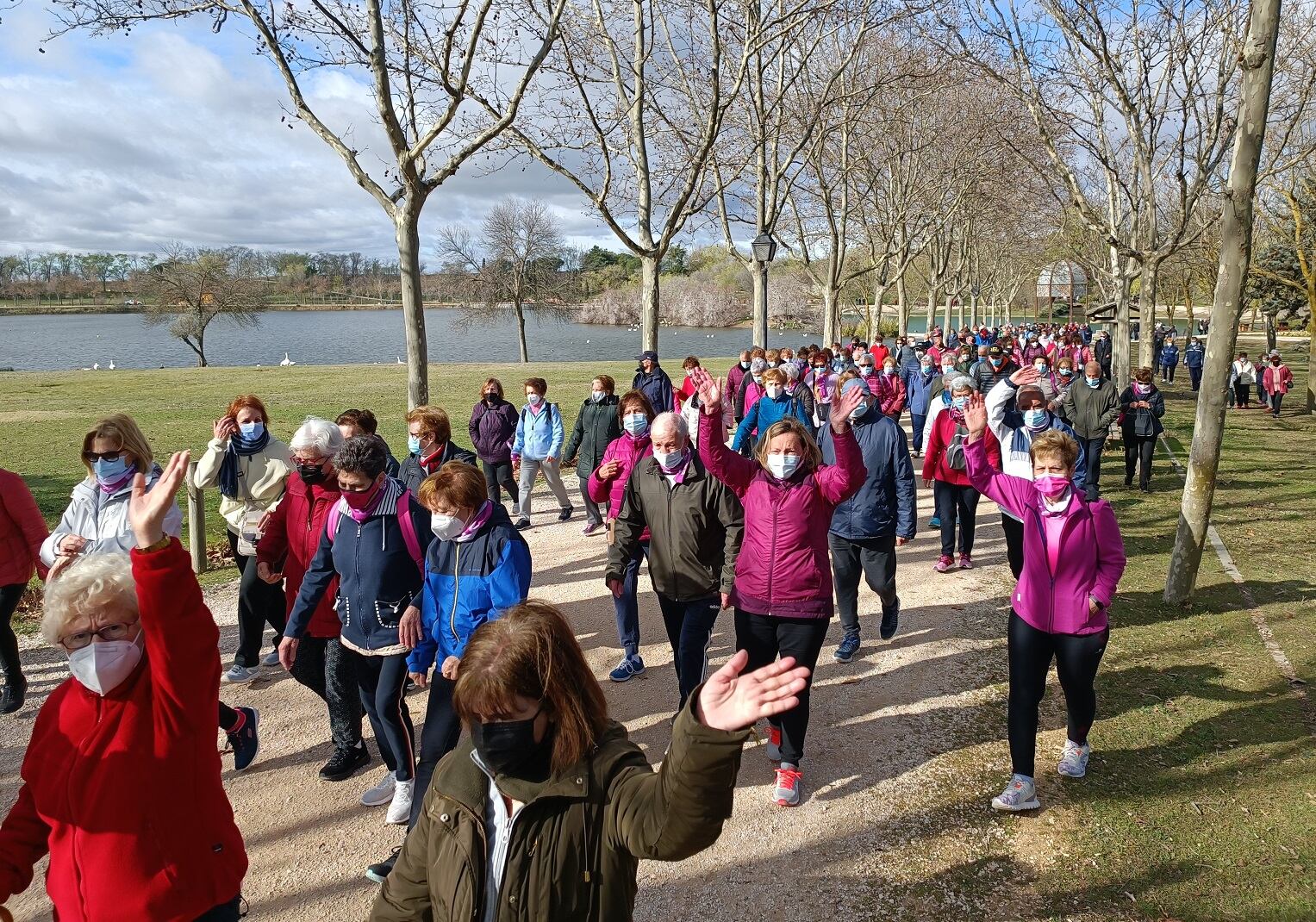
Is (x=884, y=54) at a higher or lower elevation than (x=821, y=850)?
higher

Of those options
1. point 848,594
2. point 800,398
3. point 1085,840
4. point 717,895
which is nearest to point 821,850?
point 717,895

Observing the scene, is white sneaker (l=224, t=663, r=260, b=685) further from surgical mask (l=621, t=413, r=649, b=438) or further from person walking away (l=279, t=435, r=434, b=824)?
surgical mask (l=621, t=413, r=649, b=438)

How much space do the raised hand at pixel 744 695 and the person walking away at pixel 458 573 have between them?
6.93 feet

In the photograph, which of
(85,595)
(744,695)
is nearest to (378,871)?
(85,595)

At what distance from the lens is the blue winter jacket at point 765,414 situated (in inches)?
401

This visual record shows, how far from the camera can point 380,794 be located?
4535 millimetres

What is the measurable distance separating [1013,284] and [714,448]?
6594 cm

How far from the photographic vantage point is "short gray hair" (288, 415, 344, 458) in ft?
15.1

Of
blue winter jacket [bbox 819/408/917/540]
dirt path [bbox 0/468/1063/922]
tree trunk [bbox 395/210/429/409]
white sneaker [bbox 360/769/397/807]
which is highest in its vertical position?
tree trunk [bbox 395/210/429/409]

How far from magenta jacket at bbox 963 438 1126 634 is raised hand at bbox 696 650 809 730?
283 cm

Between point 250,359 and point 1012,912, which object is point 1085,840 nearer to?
point 1012,912

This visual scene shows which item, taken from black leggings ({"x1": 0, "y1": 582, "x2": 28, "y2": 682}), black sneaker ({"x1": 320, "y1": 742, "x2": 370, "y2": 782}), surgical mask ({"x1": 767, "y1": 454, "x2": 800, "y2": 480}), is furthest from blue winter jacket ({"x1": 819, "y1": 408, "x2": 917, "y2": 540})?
black leggings ({"x1": 0, "y1": 582, "x2": 28, "y2": 682})

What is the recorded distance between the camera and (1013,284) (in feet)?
210

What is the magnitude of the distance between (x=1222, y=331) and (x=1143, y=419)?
4.72m
